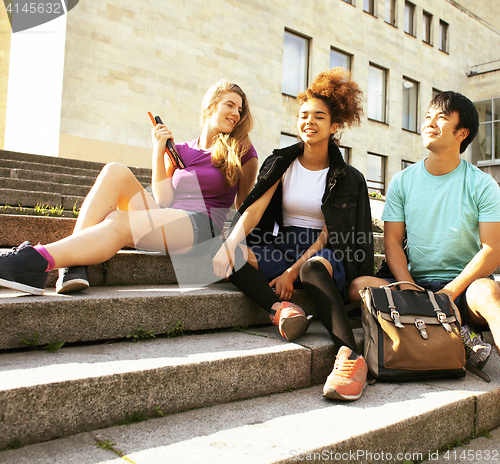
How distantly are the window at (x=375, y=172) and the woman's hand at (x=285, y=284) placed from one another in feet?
44.1

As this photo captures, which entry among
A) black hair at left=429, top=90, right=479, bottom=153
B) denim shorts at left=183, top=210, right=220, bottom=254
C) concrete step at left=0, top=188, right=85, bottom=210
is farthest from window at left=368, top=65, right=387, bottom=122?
denim shorts at left=183, top=210, right=220, bottom=254

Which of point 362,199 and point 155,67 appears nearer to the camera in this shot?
point 362,199

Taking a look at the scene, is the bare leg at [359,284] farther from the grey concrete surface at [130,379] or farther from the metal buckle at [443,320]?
the grey concrete surface at [130,379]

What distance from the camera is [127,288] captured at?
8.17 feet

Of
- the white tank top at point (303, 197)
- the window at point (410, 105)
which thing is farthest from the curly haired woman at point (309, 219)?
the window at point (410, 105)

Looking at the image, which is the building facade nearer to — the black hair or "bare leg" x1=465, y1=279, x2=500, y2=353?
the black hair

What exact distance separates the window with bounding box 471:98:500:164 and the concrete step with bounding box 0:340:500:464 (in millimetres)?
18363

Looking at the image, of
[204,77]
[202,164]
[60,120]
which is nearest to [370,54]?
[204,77]

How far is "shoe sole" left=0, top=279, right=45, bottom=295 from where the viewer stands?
75.4 inches

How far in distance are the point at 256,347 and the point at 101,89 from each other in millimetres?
9269

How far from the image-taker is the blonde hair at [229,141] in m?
3.01

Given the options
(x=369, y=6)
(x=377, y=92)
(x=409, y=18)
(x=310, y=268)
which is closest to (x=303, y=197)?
(x=310, y=268)

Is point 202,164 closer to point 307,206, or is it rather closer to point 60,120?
point 307,206

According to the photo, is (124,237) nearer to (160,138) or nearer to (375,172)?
(160,138)
